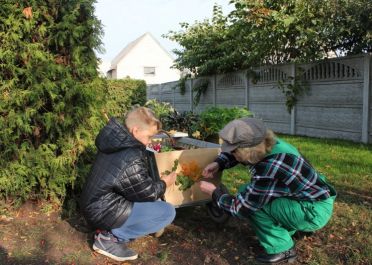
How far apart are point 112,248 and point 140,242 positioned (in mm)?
373

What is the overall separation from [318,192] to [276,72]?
8.54m

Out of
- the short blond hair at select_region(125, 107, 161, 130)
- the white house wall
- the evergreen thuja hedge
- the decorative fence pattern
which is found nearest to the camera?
the short blond hair at select_region(125, 107, 161, 130)

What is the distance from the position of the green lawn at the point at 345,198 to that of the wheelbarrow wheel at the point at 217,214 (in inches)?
31.3

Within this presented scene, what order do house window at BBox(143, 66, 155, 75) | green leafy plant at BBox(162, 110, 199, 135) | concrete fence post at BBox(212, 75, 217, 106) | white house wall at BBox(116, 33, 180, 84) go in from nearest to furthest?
green leafy plant at BBox(162, 110, 199, 135), concrete fence post at BBox(212, 75, 217, 106), white house wall at BBox(116, 33, 180, 84), house window at BBox(143, 66, 155, 75)

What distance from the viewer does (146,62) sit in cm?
4069

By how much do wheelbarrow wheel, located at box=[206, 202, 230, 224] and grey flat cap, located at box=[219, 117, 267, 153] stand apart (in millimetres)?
1103

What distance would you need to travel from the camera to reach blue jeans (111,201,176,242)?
3254 millimetres

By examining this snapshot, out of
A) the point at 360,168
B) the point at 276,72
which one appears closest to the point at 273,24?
the point at 276,72

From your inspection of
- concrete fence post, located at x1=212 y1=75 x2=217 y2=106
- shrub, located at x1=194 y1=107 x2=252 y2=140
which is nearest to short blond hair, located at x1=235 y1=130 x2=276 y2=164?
shrub, located at x1=194 y1=107 x2=252 y2=140

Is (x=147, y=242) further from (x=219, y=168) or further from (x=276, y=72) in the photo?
(x=276, y=72)

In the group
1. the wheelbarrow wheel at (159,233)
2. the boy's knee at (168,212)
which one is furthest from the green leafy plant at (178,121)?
the boy's knee at (168,212)

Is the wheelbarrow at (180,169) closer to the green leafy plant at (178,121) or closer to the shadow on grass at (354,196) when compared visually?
the shadow on grass at (354,196)

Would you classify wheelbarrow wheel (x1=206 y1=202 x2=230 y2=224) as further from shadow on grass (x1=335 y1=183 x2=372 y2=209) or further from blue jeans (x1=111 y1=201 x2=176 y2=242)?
shadow on grass (x1=335 y1=183 x2=372 y2=209)

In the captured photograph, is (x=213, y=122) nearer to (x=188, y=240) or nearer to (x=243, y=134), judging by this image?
(x=188, y=240)
